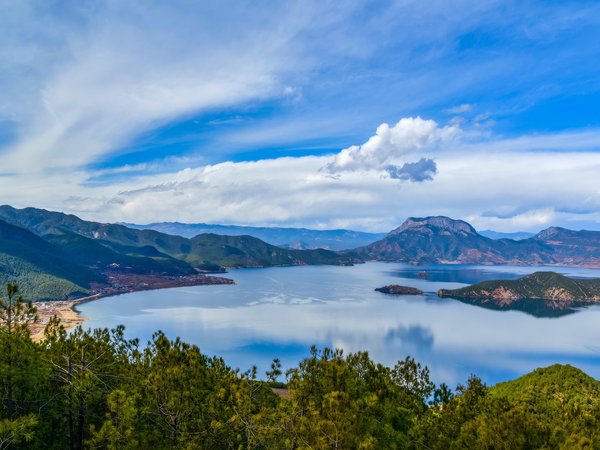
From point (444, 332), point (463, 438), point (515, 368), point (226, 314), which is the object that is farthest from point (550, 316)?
point (463, 438)

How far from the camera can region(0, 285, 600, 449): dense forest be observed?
16812mm

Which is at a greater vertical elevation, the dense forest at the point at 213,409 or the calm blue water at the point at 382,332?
the dense forest at the point at 213,409

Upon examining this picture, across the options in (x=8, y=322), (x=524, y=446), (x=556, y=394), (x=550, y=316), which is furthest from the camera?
(x=550, y=316)

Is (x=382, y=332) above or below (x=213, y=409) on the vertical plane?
below

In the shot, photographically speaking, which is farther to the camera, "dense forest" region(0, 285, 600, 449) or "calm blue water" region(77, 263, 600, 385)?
"calm blue water" region(77, 263, 600, 385)

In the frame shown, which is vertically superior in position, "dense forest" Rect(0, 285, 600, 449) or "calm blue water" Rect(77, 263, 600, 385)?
"dense forest" Rect(0, 285, 600, 449)

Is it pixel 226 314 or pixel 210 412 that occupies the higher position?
pixel 210 412

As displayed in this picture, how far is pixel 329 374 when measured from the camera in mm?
19328

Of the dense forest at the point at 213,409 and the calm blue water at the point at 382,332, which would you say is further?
the calm blue water at the point at 382,332

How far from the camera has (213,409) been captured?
63.3ft

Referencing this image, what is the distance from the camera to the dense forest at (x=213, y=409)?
16.8m

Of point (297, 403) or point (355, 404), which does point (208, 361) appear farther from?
point (355, 404)

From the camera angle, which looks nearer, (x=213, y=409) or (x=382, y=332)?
(x=213, y=409)

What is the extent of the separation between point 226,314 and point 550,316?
14287 cm
